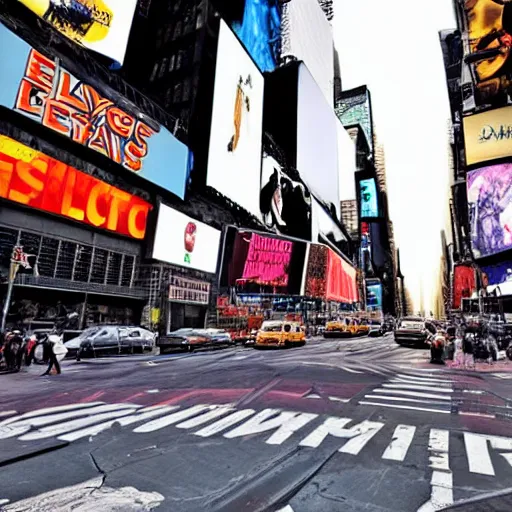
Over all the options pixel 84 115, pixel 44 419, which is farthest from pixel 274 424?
pixel 84 115

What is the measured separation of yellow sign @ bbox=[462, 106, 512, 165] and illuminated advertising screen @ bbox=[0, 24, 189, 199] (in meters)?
40.2

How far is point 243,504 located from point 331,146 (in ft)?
223

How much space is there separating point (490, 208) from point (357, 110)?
275ft

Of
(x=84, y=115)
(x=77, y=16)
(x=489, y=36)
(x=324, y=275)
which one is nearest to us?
(x=84, y=115)

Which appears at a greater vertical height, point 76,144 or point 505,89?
point 505,89

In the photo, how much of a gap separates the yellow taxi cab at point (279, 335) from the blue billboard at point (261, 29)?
1266 inches

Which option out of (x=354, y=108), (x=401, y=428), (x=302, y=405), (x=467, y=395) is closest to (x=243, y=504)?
(x=401, y=428)

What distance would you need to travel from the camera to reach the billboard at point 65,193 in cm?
1349

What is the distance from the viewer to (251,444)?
457 cm

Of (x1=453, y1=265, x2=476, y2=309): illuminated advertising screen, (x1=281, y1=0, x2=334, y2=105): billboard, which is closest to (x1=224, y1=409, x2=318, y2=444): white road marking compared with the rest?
(x1=281, y1=0, x2=334, y2=105): billboard

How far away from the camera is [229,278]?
34062mm

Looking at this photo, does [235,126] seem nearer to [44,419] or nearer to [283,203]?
[283,203]

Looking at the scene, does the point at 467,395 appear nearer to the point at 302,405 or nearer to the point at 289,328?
the point at 302,405

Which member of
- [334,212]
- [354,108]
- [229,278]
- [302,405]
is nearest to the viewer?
[302,405]
